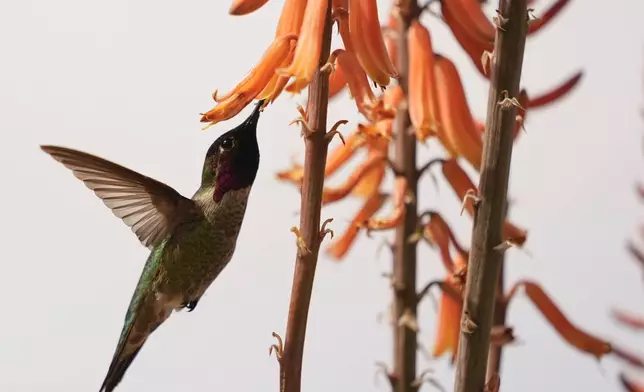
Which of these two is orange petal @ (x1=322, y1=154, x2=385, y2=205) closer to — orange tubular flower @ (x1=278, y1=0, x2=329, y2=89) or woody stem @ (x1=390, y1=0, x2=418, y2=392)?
woody stem @ (x1=390, y1=0, x2=418, y2=392)

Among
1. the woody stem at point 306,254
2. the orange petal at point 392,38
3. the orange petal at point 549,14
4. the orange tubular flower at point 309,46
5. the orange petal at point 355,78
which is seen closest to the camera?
the woody stem at point 306,254

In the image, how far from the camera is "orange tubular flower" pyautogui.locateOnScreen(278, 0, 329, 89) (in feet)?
3.60

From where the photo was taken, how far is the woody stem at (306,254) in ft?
3.05

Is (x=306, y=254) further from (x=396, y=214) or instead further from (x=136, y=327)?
(x=396, y=214)

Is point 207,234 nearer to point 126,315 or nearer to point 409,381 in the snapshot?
point 126,315

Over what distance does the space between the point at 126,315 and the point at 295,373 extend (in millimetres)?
840

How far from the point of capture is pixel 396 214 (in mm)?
1844

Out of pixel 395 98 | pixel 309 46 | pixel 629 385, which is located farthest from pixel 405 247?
pixel 309 46

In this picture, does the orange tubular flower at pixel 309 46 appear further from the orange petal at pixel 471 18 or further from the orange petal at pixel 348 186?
the orange petal at pixel 348 186

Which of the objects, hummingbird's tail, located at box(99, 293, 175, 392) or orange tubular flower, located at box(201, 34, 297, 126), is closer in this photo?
orange tubular flower, located at box(201, 34, 297, 126)

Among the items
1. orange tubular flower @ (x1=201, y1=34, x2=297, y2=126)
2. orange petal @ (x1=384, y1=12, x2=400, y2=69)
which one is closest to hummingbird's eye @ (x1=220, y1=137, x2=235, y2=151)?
orange tubular flower @ (x1=201, y1=34, x2=297, y2=126)

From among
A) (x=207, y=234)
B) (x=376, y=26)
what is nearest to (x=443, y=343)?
(x=207, y=234)

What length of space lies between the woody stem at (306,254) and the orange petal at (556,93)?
2.26ft

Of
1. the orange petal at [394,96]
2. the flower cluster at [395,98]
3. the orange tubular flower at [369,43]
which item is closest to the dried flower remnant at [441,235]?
the flower cluster at [395,98]
